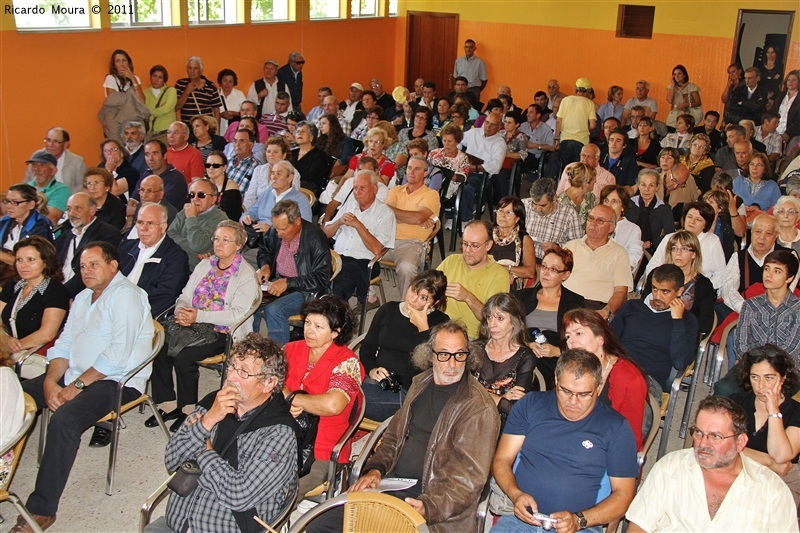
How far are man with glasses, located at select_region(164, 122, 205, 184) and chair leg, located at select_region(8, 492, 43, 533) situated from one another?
422 cm

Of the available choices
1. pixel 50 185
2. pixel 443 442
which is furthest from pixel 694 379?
pixel 50 185

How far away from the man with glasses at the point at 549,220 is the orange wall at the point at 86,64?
18.4 feet

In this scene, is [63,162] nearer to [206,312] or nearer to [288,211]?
[288,211]

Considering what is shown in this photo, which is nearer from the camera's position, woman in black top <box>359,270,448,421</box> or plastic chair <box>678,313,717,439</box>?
woman in black top <box>359,270,448,421</box>

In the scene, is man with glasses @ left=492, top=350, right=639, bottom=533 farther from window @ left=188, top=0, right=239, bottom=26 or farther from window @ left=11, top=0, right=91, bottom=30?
window @ left=188, top=0, right=239, bottom=26

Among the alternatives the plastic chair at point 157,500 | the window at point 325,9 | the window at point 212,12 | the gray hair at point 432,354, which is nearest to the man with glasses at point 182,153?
the window at point 212,12

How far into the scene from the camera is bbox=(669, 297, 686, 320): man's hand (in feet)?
14.2

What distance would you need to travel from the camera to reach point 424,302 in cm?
419

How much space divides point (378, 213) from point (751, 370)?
2.98m

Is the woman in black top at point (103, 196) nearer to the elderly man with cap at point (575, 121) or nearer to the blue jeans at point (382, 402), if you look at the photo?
the blue jeans at point (382, 402)

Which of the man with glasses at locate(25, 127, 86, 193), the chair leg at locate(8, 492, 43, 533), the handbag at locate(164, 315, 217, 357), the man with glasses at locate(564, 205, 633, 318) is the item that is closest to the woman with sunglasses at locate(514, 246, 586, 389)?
the man with glasses at locate(564, 205, 633, 318)

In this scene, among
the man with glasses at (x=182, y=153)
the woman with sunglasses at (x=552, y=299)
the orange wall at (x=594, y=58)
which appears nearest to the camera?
the woman with sunglasses at (x=552, y=299)

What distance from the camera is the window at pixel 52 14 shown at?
8.44 metres

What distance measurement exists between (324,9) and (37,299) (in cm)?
958
